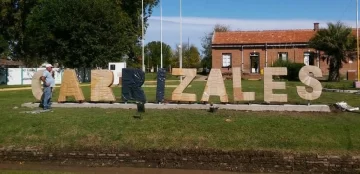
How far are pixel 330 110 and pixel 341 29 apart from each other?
2777 cm

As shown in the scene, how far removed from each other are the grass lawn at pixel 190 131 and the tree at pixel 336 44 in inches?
1087

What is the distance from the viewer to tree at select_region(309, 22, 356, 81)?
41031 millimetres

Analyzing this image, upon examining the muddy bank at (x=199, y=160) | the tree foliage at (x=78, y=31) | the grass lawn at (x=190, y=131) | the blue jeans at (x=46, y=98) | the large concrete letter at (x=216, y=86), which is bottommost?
the muddy bank at (x=199, y=160)

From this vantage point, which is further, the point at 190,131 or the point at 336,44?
the point at 336,44

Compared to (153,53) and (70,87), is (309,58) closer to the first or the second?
(70,87)

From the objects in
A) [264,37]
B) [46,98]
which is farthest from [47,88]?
[264,37]

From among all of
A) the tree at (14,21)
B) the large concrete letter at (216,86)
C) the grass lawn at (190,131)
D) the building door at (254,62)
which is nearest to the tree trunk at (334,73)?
the building door at (254,62)

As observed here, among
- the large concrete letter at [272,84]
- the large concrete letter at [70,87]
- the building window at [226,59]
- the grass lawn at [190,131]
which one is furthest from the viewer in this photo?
the building window at [226,59]

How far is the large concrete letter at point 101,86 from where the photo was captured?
692 inches

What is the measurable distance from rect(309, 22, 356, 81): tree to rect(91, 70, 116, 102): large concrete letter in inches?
1115

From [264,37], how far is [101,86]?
40.9 metres

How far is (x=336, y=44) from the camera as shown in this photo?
135 ft

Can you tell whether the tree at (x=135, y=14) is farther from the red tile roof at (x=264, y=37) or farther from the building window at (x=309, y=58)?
the building window at (x=309, y=58)

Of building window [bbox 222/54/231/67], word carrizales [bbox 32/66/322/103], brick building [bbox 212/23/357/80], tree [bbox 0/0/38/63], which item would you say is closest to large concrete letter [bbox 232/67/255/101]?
word carrizales [bbox 32/66/322/103]
